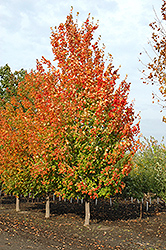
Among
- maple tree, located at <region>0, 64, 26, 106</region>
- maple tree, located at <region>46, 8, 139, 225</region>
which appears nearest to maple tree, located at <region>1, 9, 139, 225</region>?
maple tree, located at <region>46, 8, 139, 225</region>

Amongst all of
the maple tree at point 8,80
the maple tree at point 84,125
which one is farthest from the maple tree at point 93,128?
the maple tree at point 8,80

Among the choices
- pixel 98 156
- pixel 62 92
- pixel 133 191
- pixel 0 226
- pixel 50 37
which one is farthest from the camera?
pixel 133 191

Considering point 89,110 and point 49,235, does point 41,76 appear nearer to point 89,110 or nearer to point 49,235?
point 89,110

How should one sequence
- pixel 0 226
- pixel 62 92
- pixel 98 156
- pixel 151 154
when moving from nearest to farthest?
pixel 0 226
pixel 98 156
pixel 62 92
pixel 151 154

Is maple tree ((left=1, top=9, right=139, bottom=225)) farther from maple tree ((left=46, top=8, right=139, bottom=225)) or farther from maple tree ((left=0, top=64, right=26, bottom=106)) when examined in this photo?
maple tree ((left=0, top=64, right=26, bottom=106))

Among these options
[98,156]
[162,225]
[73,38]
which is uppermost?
[73,38]

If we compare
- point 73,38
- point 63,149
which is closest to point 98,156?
point 63,149

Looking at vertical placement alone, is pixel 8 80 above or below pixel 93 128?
above

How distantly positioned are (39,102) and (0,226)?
6398mm

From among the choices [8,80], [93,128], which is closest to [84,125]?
[93,128]

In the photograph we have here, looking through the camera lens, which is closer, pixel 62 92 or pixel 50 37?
pixel 62 92

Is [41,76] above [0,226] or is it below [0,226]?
above

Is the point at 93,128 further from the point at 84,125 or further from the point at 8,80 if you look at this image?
the point at 8,80

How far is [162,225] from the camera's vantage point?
14.1 m
